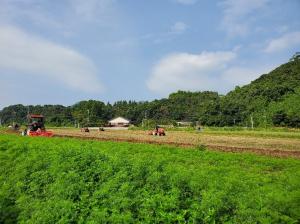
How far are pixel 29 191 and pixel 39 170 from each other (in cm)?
209

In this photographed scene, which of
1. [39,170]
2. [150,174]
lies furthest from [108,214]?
[39,170]

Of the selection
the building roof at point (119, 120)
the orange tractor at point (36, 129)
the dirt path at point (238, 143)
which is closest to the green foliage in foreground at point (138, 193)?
the dirt path at point (238, 143)

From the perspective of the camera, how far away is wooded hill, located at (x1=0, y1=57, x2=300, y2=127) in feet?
270

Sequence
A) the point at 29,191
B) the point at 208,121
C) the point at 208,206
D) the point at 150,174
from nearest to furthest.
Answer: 1. the point at 208,206
2. the point at 150,174
3. the point at 29,191
4. the point at 208,121

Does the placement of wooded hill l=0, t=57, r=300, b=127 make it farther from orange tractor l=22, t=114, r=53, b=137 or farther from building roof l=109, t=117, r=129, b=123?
orange tractor l=22, t=114, r=53, b=137

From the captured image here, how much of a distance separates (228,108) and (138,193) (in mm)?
86290

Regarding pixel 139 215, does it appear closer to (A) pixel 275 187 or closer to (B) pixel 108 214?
(B) pixel 108 214

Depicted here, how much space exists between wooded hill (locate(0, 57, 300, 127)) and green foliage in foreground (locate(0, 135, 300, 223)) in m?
64.5

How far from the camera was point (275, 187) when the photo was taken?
37.1 feet

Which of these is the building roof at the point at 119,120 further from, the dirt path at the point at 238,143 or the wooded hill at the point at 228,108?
the dirt path at the point at 238,143

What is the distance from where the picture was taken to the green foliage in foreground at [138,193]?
32.3 ft

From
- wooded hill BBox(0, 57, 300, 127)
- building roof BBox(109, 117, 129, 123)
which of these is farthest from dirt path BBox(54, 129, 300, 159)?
building roof BBox(109, 117, 129, 123)

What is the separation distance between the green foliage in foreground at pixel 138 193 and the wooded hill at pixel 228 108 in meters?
64.5

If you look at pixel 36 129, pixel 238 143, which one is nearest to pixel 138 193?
pixel 238 143
